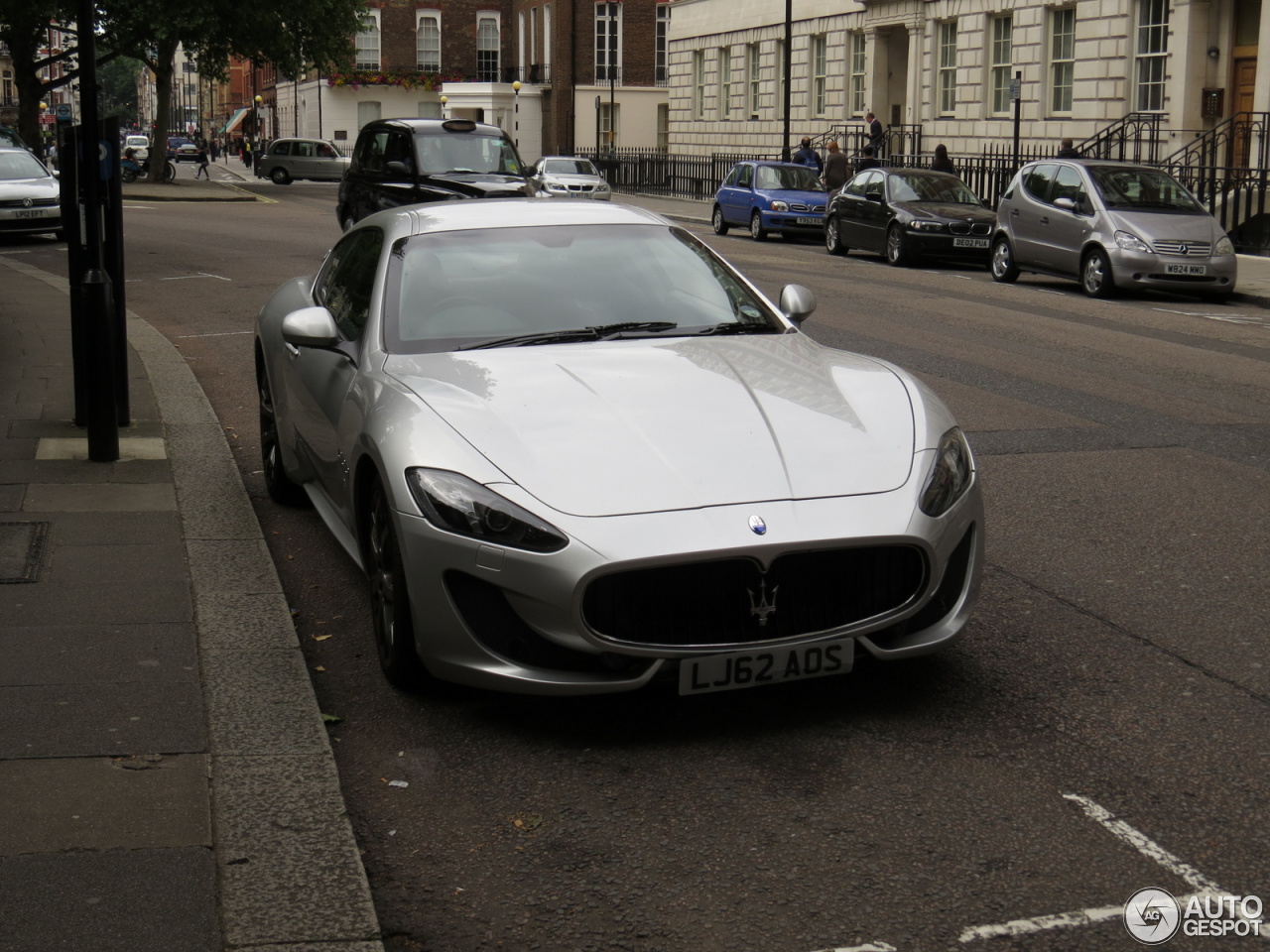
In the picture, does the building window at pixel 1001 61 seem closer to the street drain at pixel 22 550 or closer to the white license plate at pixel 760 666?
the street drain at pixel 22 550

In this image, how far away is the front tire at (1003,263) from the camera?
854 inches

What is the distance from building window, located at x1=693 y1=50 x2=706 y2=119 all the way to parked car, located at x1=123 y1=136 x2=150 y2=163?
40.6m

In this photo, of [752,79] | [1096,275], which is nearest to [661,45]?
[752,79]

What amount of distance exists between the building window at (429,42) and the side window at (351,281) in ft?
261

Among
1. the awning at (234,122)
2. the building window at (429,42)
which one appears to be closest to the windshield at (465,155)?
the building window at (429,42)

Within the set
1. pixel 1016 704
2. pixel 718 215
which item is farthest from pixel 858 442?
pixel 718 215

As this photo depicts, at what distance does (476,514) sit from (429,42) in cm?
8313

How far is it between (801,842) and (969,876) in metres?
0.40

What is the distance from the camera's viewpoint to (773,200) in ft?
96.8

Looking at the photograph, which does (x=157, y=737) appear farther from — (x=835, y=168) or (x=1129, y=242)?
(x=835, y=168)

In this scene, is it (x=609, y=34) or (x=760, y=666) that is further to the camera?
(x=609, y=34)

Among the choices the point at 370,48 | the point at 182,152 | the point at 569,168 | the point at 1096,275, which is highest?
the point at 370,48

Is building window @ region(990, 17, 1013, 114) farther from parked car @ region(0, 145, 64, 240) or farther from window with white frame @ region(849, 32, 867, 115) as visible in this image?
parked car @ region(0, 145, 64, 240)

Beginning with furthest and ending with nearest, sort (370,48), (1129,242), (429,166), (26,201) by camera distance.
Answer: (370,48) < (26,201) < (429,166) < (1129,242)
